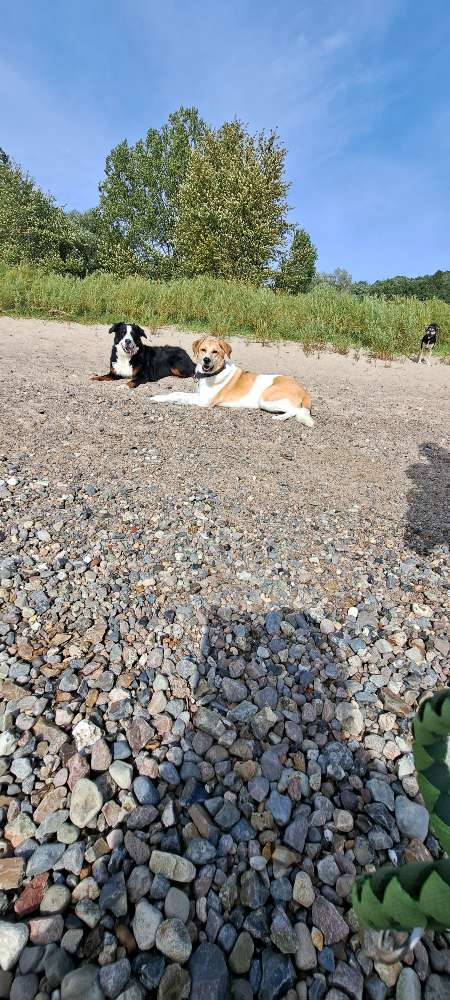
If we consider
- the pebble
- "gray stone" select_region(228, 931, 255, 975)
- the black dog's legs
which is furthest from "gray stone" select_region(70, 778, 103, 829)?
the black dog's legs

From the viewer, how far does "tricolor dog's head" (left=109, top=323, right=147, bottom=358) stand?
21.0 ft

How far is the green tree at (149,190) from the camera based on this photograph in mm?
29438

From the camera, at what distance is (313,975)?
111 cm

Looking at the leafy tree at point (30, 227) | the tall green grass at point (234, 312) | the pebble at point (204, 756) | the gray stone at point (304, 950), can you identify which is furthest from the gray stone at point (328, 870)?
the leafy tree at point (30, 227)

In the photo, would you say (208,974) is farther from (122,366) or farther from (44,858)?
(122,366)

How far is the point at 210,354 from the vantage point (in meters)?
5.74

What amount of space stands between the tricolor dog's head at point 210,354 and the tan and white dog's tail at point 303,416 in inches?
48.3

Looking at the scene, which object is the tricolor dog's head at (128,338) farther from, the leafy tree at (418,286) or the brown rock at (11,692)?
the leafy tree at (418,286)

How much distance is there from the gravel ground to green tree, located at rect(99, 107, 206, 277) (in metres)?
30.4

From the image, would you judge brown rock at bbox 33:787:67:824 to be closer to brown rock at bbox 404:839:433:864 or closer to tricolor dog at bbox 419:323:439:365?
brown rock at bbox 404:839:433:864

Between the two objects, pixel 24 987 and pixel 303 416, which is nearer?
pixel 24 987

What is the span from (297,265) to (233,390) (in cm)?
2574

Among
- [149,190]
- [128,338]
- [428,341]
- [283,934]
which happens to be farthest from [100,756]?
[149,190]

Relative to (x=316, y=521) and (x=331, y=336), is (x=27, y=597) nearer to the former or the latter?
(x=316, y=521)
